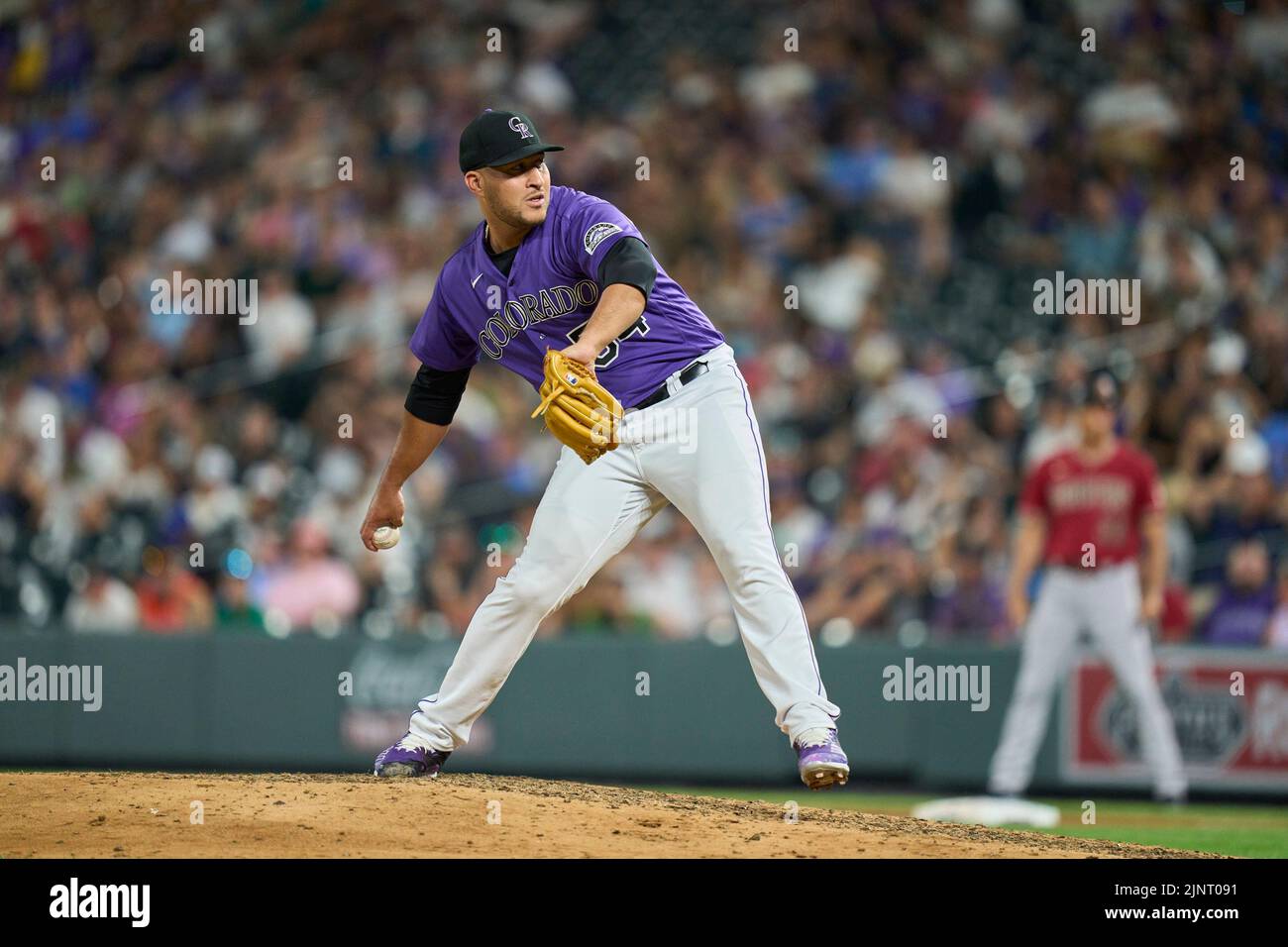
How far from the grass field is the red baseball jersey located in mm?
1325

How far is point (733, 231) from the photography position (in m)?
12.9

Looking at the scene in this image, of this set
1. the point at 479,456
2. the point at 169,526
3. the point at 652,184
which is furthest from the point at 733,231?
the point at 169,526

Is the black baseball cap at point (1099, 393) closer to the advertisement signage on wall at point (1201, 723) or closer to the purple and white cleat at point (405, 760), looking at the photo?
the advertisement signage on wall at point (1201, 723)

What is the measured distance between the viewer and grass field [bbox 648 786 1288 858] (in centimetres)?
731

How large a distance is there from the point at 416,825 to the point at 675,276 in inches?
296

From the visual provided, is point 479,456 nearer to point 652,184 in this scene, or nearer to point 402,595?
point 402,595

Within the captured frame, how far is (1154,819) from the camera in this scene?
28.9 feet

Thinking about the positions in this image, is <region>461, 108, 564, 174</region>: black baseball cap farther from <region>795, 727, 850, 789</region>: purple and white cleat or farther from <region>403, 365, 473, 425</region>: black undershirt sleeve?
<region>795, 727, 850, 789</region>: purple and white cleat

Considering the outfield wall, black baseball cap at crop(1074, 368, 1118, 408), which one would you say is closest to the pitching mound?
black baseball cap at crop(1074, 368, 1118, 408)

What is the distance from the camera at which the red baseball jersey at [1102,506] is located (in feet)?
30.2

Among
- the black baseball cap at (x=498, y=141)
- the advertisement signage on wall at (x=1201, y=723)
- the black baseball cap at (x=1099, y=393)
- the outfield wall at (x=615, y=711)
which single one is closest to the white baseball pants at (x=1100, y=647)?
the advertisement signage on wall at (x=1201, y=723)

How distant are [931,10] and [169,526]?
23.2 ft

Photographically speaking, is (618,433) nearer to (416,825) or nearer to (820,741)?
(820,741)

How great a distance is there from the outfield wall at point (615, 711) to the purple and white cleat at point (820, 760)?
4787 millimetres
